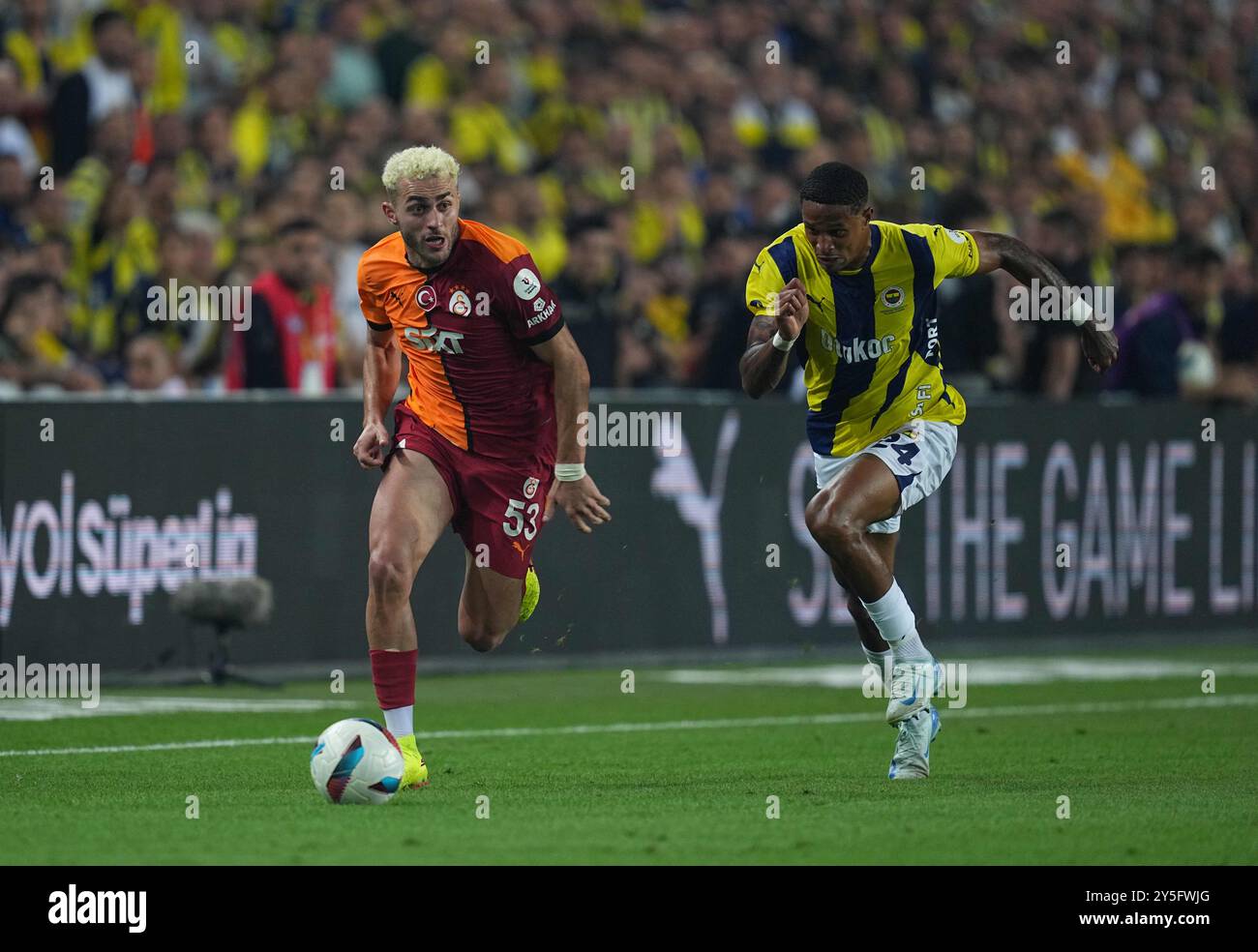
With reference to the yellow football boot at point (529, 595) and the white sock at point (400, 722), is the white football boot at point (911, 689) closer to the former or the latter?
the yellow football boot at point (529, 595)

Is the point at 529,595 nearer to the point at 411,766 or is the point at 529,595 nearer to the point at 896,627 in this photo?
the point at 411,766

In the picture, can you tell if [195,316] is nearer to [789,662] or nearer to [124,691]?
[124,691]

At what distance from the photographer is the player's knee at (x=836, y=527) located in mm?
9781

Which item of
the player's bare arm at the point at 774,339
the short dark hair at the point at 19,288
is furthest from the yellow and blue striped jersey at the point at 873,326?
the short dark hair at the point at 19,288

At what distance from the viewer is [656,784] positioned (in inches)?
378

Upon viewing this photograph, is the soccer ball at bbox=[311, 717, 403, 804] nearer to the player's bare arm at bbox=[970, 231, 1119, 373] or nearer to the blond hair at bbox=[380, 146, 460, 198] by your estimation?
the blond hair at bbox=[380, 146, 460, 198]

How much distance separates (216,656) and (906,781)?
5.38 metres

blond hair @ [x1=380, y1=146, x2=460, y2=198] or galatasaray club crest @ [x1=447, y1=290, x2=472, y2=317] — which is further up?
blond hair @ [x1=380, y1=146, x2=460, y2=198]

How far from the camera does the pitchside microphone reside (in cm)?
1343

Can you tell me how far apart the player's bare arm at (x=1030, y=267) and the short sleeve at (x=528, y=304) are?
1.94 meters

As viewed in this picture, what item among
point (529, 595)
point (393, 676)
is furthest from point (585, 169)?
point (393, 676)

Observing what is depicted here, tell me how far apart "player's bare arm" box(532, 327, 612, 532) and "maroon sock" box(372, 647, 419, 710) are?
886 millimetres

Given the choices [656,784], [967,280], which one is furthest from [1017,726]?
[967,280]

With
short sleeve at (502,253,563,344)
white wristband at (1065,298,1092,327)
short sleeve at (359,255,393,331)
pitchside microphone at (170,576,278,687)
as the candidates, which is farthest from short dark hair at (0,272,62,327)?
white wristband at (1065,298,1092,327)
